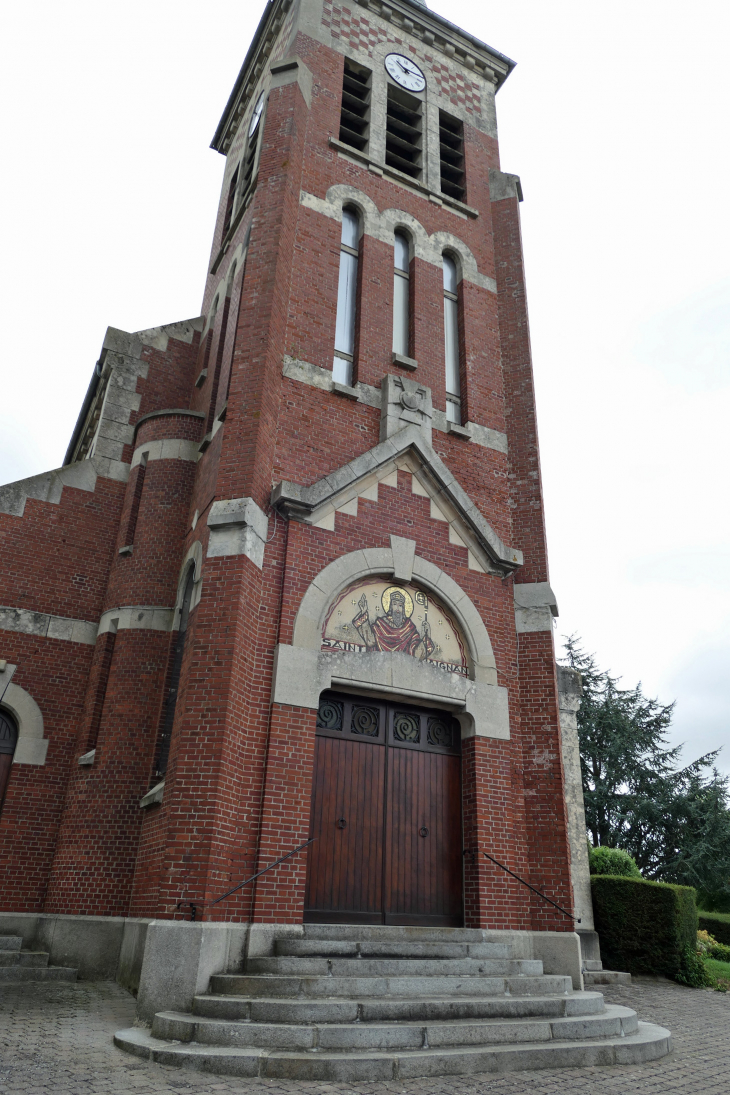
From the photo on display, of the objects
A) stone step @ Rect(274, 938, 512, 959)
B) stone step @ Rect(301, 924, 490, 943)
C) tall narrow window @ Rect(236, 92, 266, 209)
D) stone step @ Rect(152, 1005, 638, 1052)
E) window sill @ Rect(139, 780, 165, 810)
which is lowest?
stone step @ Rect(152, 1005, 638, 1052)

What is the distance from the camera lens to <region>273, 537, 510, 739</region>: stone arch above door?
31.9 feet

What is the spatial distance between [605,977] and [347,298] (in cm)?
1242

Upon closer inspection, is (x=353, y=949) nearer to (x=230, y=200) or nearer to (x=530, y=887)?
(x=530, y=887)

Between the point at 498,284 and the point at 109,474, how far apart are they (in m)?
8.43

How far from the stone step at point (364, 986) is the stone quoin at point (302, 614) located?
464 mm

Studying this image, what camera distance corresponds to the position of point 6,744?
11539 millimetres

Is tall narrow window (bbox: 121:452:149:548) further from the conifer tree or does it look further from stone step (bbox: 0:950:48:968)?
the conifer tree

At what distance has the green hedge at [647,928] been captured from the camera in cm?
1422

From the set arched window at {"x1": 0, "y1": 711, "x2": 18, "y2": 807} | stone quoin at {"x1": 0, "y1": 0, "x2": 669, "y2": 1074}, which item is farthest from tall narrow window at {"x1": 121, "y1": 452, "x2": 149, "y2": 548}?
arched window at {"x1": 0, "y1": 711, "x2": 18, "y2": 807}

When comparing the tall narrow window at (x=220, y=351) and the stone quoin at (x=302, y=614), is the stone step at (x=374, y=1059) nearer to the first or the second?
the stone quoin at (x=302, y=614)

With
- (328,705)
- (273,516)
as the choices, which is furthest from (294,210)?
(328,705)

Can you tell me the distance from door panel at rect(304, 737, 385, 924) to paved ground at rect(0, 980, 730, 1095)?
7.97ft

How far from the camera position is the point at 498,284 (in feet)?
51.3

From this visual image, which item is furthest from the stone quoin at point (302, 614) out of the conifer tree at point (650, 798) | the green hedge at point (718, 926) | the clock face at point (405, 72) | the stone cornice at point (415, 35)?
the conifer tree at point (650, 798)
